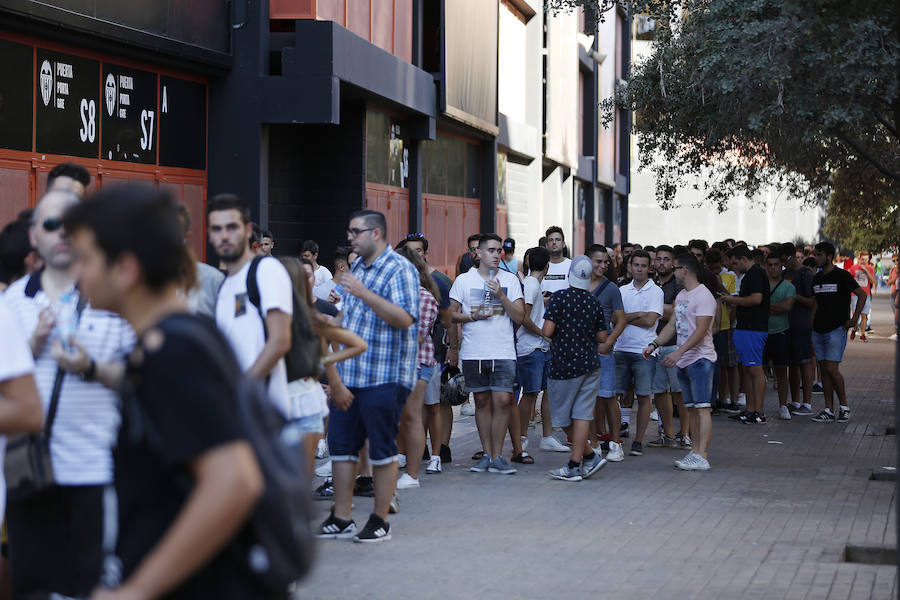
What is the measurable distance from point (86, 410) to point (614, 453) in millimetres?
7917

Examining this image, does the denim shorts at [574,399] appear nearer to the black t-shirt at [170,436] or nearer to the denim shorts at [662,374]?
the denim shorts at [662,374]

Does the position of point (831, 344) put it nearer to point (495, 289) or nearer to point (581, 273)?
point (581, 273)

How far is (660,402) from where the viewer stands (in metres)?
12.4

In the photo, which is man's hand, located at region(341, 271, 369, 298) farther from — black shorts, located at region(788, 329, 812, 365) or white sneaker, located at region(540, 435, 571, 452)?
black shorts, located at region(788, 329, 812, 365)

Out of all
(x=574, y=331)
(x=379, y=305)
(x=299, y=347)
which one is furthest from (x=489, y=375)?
(x=299, y=347)

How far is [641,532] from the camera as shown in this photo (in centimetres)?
831

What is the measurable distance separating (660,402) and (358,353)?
5.65 m

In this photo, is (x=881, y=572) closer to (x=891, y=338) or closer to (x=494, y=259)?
(x=494, y=259)

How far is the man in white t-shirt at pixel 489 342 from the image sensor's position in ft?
34.4

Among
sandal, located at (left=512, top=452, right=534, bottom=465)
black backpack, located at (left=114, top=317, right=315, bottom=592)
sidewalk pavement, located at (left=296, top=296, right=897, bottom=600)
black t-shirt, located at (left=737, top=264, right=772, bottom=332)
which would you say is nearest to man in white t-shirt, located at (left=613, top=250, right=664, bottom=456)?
sidewalk pavement, located at (left=296, top=296, right=897, bottom=600)

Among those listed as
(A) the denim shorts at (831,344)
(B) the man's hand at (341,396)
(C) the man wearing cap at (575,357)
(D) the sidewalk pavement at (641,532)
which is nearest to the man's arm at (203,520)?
(D) the sidewalk pavement at (641,532)

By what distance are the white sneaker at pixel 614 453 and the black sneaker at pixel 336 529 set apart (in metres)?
4.14

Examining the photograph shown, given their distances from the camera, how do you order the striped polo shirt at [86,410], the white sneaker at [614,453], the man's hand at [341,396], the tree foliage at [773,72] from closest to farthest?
the striped polo shirt at [86,410]
the man's hand at [341,396]
the white sneaker at [614,453]
the tree foliage at [773,72]

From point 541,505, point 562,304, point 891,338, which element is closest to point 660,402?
point 562,304
